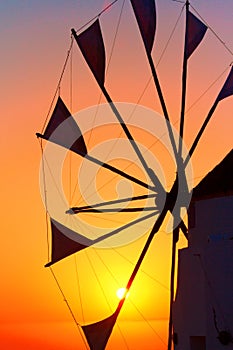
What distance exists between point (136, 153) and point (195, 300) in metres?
4.30

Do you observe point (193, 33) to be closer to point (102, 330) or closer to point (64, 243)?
point (64, 243)

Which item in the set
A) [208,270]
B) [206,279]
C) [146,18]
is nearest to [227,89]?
[146,18]

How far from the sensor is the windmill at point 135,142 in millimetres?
25891

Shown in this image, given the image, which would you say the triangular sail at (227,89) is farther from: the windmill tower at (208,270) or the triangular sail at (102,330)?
the triangular sail at (102,330)

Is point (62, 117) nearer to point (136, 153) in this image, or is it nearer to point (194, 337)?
point (136, 153)

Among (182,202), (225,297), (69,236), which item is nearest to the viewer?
(225,297)

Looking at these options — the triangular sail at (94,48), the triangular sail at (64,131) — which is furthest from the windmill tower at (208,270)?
the triangular sail at (94,48)

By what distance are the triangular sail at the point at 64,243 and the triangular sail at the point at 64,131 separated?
2542 millimetres

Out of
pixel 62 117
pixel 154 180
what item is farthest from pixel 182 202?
pixel 62 117

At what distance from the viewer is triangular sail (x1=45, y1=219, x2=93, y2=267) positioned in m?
27.6

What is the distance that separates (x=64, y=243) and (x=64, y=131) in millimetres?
3271

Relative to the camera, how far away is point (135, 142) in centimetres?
2662

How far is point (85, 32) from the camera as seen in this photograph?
88.9 ft

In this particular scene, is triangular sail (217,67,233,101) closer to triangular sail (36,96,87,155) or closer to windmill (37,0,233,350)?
windmill (37,0,233,350)
